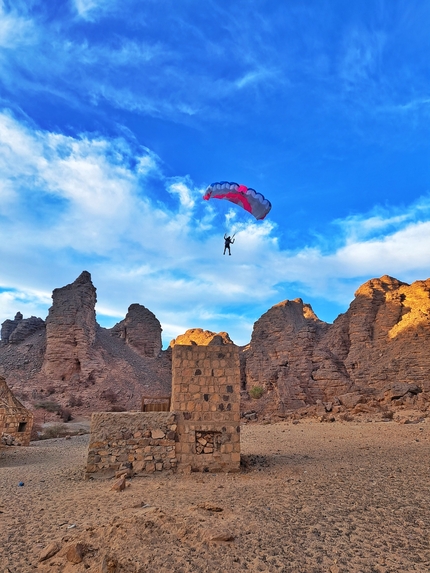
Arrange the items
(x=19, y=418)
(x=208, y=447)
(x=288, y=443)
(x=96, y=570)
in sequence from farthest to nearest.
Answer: (x=19, y=418) → (x=288, y=443) → (x=208, y=447) → (x=96, y=570)

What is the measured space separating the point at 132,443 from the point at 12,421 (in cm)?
971

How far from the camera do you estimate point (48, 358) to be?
45031mm

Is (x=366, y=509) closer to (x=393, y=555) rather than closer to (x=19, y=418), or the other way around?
(x=393, y=555)

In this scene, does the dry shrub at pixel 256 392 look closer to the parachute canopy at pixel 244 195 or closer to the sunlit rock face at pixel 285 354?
the sunlit rock face at pixel 285 354

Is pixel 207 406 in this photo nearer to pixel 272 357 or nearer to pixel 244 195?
pixel 244 195

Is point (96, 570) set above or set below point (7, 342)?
below

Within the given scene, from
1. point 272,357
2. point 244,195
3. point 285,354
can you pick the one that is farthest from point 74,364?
point 244,195

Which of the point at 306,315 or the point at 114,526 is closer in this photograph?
the point at 114,526

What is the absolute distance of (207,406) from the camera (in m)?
10.2

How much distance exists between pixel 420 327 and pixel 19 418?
30.4 metres

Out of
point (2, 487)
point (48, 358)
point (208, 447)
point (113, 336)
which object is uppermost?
point (113, 336)

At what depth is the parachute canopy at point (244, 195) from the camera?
20.2 metres

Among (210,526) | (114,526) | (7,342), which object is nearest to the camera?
(114,526)

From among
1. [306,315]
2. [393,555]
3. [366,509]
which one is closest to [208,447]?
[366,509]
